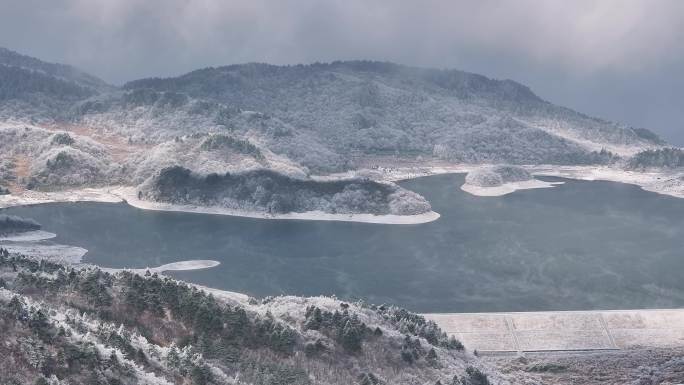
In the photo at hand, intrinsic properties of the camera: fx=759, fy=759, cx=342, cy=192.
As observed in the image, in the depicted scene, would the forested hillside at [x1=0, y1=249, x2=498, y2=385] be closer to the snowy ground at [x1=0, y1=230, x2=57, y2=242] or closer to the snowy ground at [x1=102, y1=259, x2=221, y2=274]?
the snowy ground at [x1=102, y1=259, x2=221, y2=274]

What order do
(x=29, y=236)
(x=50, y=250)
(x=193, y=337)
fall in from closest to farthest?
(x=193, y=337) < (x=50, y=250) < (x=29, y=236)

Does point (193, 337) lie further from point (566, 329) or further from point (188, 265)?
point (188, 265)

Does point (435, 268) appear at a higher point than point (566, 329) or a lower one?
higher

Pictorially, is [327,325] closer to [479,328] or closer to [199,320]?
[199,320]

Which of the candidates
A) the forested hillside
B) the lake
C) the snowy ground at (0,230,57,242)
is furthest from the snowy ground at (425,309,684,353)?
the snowy ground at (0,230,57,242)

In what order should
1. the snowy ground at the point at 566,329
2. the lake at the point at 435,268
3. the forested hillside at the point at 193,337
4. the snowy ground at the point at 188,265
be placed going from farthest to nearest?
the snowy ground at the point at 188,265 → the lake at the point at 435,268 → the snowy ground at the point at 566,329 → the forested hillside at the point at 193,337

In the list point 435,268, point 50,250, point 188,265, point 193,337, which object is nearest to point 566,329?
point 435,268

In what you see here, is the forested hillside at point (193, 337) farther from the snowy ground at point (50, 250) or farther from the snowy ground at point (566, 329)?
the snowy ground at point (50, 250)

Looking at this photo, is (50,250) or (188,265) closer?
(188,265)

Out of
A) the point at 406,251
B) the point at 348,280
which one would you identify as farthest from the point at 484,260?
the point at 348,280

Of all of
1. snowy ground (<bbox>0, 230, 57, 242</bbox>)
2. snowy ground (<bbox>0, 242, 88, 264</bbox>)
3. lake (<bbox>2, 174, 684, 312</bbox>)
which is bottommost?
lake (<bbox>2, 174, 684, 312</bbox>)

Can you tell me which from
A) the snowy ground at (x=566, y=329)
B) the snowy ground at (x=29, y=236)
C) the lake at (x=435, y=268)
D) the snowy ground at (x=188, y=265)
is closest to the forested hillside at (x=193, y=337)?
the snowy ground at (x=566, y=329)

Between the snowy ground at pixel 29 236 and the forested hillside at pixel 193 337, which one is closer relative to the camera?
the forested hillside at pixel 193 337
